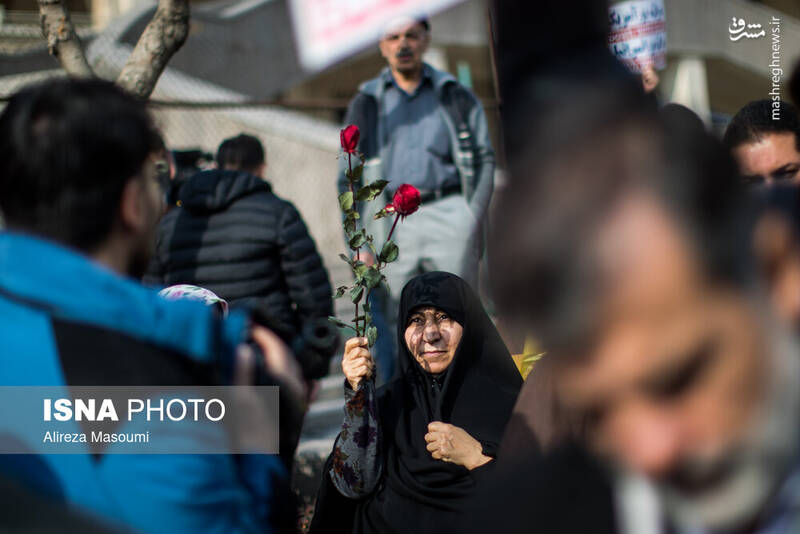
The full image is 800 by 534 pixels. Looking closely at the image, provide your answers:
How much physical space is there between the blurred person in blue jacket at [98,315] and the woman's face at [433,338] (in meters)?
1.82

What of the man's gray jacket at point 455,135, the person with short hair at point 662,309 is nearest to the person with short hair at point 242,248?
the man's gray jacket at point 455,135

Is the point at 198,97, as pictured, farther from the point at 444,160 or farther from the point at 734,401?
the point at 734,401

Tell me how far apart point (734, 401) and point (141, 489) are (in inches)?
32.1

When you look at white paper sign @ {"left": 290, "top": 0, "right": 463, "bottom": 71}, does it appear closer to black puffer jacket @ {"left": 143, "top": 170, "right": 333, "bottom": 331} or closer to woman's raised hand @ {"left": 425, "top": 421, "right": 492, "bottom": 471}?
black puffer jacket @ {"left": 143, "top": 170, "right": 333, "bottom": 331}

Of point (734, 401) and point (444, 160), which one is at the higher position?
point (444, 160)

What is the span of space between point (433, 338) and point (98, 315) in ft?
6.69

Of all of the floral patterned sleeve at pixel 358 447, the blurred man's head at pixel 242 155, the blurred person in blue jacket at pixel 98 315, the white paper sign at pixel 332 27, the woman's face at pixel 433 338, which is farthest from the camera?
the white paper sign at pixel 332 27

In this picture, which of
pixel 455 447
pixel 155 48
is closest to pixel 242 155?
pixel 155 48

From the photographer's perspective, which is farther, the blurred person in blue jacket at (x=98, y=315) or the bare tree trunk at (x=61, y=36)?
the bare tree trunk at (x=61, y=36)

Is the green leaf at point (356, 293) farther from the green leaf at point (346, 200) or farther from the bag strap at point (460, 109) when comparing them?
the bag strap at point (460, 109)

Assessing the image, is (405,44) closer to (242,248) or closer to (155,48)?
(155,48)

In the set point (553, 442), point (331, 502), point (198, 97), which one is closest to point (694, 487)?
point (553, 442)

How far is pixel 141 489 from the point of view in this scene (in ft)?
4.11

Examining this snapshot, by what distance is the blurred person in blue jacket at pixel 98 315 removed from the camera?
1.26 m
